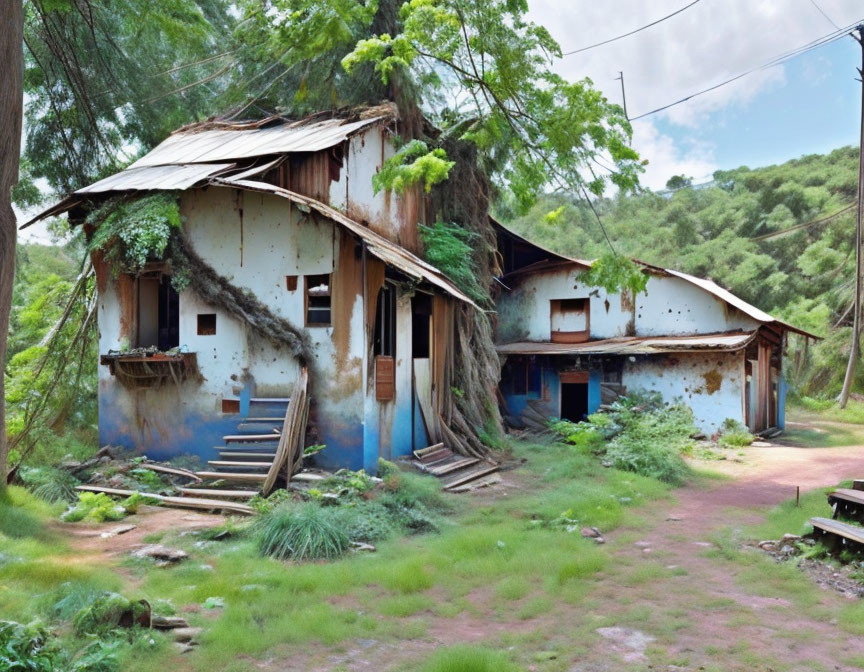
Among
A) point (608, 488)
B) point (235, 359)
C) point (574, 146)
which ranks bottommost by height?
point (608, 488)

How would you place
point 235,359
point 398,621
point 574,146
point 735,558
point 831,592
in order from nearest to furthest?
1. point 398,621
2. point 831,592
3. point 735,558
4. point 574,146
5. point 235,359

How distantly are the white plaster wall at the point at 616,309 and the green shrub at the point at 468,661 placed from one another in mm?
15290

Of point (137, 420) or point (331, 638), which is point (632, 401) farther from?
point (331, 638)

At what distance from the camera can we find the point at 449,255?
14633 mm

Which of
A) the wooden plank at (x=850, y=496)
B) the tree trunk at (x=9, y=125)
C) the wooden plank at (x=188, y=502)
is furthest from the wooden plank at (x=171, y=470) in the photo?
the wooden plank at (x=850, y=496)

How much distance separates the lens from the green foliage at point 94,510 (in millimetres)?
9484

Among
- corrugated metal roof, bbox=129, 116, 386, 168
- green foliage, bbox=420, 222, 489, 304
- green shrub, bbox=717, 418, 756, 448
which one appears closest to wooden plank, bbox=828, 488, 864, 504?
green foliage, bbox=420, 222, 489, 304

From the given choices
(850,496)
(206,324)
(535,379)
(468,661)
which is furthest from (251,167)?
(535,379)

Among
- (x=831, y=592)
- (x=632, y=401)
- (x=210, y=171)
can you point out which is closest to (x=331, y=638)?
(x=831, y=592)

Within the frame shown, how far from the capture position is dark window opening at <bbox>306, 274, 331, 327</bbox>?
39.2 feet

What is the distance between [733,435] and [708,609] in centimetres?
1278

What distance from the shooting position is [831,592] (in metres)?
6.27

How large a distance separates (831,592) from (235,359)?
9491 millimetres

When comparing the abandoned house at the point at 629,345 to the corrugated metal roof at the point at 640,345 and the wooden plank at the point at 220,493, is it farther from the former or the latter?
the wooden plank at the point at 220,493
